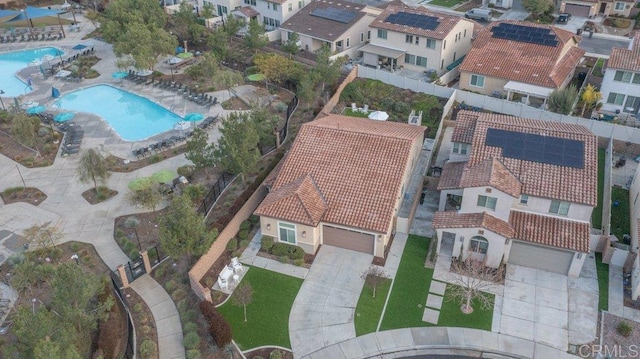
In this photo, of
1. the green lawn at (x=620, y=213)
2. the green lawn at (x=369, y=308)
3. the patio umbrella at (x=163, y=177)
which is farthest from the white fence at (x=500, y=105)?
the patio umbrella at (x=163, y=177)

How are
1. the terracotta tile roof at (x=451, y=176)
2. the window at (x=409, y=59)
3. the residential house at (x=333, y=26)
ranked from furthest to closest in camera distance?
the residential house at (x=333, y=26) < the window at (x=409, y=59) < the terracotta tile roof at (x=451, y=176)

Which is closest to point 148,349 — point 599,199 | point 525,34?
point 599,199

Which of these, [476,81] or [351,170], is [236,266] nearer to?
[351,170]

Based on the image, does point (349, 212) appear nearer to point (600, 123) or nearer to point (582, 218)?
point (582, 218)

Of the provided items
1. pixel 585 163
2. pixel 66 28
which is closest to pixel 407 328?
pixel 585 163

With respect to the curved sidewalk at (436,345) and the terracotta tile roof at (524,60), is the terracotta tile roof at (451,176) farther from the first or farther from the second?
the terracotta tile roof at (524,60)

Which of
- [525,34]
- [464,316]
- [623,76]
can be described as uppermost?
[525,34]
